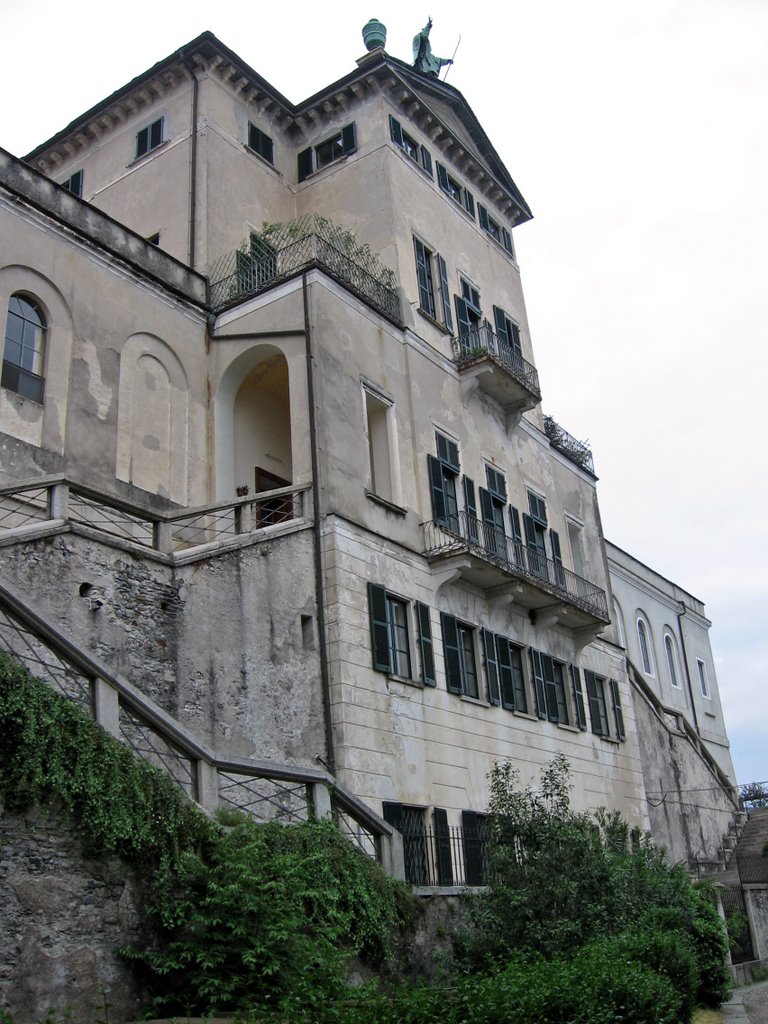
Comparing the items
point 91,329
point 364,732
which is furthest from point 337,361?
point 364,732

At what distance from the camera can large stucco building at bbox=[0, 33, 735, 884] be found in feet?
55.2

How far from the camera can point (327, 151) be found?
2786cm

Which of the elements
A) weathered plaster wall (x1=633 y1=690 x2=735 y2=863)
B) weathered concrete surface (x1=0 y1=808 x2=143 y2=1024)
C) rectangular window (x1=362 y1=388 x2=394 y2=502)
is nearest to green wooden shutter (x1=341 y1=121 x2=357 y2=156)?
rectangular window (x1=362 y1=388 x2=394 y2=502)

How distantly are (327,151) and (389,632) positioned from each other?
47.1 ft

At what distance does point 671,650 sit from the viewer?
42688 mm

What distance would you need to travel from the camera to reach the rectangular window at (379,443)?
21797mm

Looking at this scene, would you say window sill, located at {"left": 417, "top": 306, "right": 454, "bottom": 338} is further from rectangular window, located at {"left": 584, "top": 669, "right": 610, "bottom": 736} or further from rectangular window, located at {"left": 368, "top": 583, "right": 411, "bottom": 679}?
rectangular window, located at {"left": 584, "top": 669, "right": 610, "bottom": 736}

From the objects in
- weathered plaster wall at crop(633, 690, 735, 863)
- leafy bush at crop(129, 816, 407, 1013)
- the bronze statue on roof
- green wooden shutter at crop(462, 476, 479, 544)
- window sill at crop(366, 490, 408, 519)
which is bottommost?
leafy bush at crop(129, 816, 407, 1013)

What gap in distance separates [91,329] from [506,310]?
525 inches

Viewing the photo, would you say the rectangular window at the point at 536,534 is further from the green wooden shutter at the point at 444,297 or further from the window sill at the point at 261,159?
the window sill at the point at 261,159

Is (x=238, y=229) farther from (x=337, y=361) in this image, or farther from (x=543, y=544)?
(x=543, y=544)

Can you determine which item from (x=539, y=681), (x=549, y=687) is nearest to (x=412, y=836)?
(x=539, y=681)

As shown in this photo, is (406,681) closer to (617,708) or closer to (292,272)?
(292,272)

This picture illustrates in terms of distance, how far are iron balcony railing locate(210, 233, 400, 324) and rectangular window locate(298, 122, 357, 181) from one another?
476 cm
